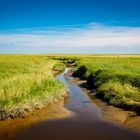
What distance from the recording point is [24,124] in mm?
13070

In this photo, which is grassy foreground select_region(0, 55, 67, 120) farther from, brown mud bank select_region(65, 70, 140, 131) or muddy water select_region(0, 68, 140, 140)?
brown mud bank select_region(65, 70, 140, 131)

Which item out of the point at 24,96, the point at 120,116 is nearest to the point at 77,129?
the point at 120,116

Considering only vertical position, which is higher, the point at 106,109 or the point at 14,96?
the point at 14,96

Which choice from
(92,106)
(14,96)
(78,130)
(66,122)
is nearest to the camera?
(78,130)

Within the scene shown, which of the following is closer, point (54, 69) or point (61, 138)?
point (61, 138)

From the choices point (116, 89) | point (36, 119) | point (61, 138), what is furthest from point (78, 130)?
point (116, 89)

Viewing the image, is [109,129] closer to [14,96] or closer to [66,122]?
[66,122]

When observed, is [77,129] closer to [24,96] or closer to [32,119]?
[32,119]

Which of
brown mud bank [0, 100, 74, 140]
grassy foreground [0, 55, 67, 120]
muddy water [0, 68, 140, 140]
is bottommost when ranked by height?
muddy water [0, 68, 140, 140]

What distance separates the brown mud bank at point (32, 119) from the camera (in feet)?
39.6

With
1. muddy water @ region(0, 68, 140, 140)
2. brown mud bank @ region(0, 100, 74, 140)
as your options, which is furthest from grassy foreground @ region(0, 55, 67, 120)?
muddy water @ region(0, 68, 140, 140)

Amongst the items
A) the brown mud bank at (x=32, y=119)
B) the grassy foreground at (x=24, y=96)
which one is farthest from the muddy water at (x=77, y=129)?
the grassy foreground at (x=24, y=96)

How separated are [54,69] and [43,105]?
30561mm

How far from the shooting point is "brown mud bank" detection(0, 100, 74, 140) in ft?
39.6
